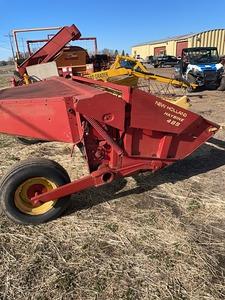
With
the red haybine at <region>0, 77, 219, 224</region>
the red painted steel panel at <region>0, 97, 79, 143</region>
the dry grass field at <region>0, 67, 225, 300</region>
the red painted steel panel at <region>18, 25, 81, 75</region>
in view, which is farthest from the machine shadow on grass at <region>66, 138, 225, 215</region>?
the red painted steel panel at <region>18, 25, 81, 75</region>

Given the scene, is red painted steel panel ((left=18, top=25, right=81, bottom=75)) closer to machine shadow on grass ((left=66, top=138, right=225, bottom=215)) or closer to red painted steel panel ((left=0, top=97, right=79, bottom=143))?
machine shadow on grass ((left=66, top=138, right=225, bottom=215))

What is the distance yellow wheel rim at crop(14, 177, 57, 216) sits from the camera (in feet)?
11.3

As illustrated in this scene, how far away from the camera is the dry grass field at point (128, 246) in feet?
8.70

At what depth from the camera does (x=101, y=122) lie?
3422 millimetres

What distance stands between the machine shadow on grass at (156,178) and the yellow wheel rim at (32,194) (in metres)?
0.33

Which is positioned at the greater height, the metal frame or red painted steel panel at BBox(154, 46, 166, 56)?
the metal frame

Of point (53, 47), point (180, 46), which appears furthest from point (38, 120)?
point (180, 46)

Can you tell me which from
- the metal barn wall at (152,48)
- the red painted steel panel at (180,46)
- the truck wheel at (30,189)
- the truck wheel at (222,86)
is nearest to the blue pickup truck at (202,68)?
the truck wheel at (222,86)

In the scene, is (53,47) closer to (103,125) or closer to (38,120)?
(38,120)

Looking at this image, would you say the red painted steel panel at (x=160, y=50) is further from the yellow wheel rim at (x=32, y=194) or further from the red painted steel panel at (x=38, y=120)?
the yellow wheel rim at (x=32, y=194)

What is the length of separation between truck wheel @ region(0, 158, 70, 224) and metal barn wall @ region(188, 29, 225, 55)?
4009cm

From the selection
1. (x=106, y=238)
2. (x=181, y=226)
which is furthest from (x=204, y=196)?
(x=106, y=238)

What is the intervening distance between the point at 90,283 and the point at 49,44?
7905mm

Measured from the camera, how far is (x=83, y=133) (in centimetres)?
347
